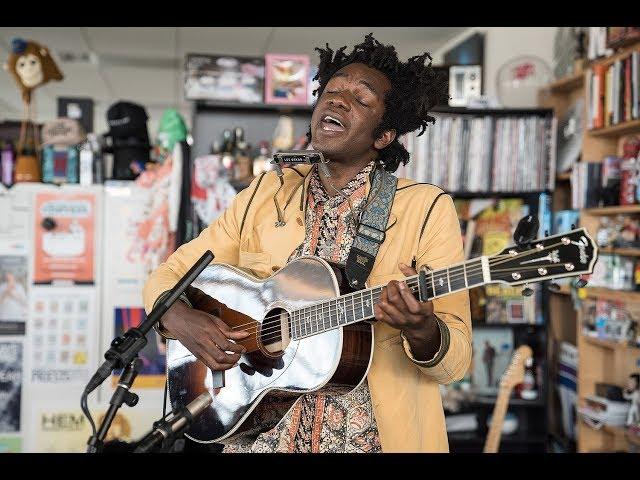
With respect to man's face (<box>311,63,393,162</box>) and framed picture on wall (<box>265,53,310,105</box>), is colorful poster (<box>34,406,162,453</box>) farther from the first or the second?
man's face (<box>311,63,393,162</box>)

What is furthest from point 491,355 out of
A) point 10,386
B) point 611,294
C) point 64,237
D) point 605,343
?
point 10,386

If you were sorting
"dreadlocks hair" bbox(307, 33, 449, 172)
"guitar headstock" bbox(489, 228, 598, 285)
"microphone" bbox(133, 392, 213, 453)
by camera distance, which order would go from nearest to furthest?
"microphone" bbox(133, 392, 213, 453) < "guitar headstock" bbox(489, 228, 598, 285) < "dreadlocks hair" bbox(307, 33, 449, 172)

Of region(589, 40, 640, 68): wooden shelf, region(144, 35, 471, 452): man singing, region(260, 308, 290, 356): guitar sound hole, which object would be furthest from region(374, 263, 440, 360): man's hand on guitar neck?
region(589, 40, 640, 68): wooden shelf

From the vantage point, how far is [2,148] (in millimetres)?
3887

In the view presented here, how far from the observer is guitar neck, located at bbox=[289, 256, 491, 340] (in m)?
1.38

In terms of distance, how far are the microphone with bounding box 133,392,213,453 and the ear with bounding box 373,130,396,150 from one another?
2.54ft

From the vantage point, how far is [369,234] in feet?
5.28

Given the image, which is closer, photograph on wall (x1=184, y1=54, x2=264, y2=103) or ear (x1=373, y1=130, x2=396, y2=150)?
ear (x1=373, y1=130, x2=396, y2=150)

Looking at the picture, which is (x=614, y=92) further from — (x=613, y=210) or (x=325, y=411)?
(x=325, y=411)

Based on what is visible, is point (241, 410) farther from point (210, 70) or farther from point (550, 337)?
point (550, 337)

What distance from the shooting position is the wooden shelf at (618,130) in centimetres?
329

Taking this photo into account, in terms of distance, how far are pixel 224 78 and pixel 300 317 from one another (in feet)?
7.97

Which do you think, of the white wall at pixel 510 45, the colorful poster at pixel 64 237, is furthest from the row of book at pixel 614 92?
the colorful poster at pixel 64 237
